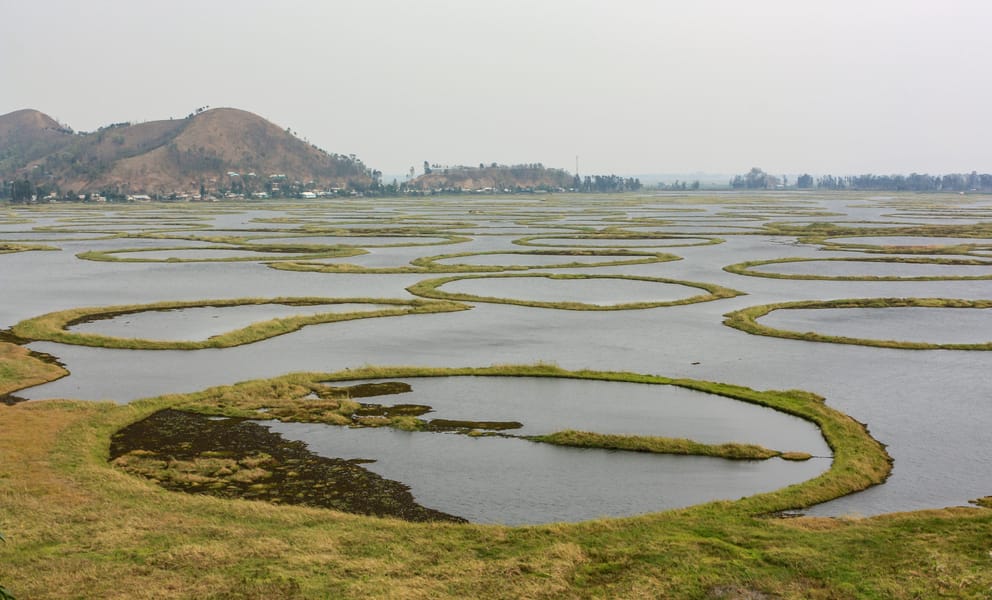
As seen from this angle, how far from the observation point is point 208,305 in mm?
44094

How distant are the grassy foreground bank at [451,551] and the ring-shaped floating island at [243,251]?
49.2 metres

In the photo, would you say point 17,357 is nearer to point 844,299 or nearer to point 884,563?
point 884,563

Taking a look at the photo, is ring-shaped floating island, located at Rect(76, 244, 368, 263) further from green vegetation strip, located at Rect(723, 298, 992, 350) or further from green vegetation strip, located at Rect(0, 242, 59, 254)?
green vegetation strip, located at Rect(723, 298, 992, 350)

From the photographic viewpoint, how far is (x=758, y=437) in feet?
75.0

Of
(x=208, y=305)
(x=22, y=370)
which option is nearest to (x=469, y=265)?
(x=208, y=305)

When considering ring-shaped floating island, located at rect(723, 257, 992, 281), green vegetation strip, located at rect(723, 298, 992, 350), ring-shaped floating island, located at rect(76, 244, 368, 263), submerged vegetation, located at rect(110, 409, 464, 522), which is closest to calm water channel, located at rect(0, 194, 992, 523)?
submerged vegetation, located at rect(110, 409, 464, 522)

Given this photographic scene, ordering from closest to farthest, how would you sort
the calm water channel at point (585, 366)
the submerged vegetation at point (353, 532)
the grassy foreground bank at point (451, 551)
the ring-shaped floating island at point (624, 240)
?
the grassy foreground bank at point (451, 551), the submerged vegetation at point (353, 532), the calm water channel at point (585, 366), the ring-shaped floating island at point (624, 240)

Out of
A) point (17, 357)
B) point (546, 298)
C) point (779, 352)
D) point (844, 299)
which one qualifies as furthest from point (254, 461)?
point (844, 299)

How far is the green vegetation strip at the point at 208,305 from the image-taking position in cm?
3412

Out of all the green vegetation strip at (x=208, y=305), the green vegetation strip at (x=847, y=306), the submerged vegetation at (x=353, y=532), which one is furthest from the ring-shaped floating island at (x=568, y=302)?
the submerged vegetation at (x=353, y=532)

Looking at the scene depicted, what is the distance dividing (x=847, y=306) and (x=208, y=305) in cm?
3303

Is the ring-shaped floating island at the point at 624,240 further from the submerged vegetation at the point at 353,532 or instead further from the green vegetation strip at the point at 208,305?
the submerged vegetation at the point at 353,532

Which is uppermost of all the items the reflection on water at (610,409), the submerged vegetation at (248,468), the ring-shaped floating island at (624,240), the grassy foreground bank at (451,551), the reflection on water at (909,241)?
the reflection on water at (909,241)

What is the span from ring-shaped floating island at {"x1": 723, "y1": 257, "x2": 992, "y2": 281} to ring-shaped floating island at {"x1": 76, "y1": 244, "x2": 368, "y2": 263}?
30973mm
